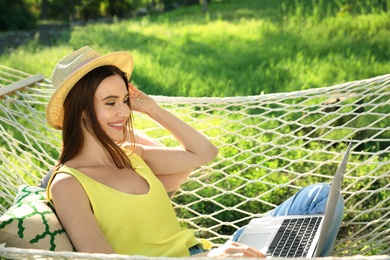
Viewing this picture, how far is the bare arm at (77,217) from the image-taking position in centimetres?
156

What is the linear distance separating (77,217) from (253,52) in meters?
4.24

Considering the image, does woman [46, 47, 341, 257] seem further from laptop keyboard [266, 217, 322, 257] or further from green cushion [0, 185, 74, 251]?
laptop keyboard [266, 217, 322, 257]

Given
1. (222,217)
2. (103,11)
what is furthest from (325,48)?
(103,11)

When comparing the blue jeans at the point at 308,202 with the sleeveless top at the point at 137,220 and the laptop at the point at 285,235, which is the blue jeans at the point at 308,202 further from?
the sleeveless top at the point at 137,220

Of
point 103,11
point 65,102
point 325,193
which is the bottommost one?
point 103,11

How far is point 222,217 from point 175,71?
2470 mm

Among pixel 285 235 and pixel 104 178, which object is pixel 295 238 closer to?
pixel 285 235

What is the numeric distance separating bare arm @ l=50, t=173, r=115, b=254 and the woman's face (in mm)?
176

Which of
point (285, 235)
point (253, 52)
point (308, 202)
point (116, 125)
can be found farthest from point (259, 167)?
point (253, 52)

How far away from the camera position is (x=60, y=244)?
5.18 feet

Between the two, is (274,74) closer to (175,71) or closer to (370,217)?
(175,71)

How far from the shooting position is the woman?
160cm

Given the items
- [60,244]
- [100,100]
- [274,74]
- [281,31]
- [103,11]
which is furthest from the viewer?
[103,11]

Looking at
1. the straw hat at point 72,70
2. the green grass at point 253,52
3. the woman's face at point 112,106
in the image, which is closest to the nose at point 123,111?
the woman's face at point 112,106
